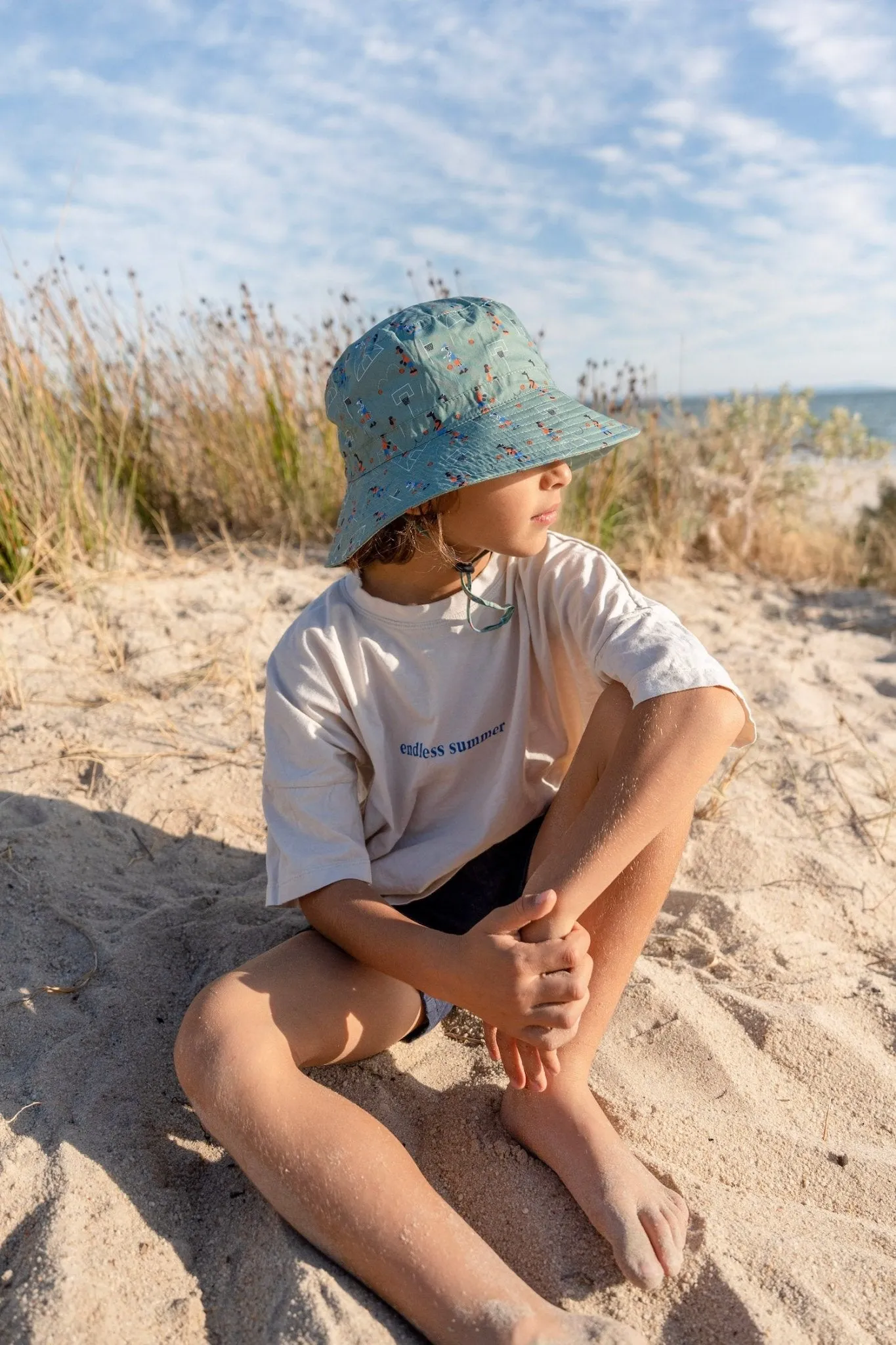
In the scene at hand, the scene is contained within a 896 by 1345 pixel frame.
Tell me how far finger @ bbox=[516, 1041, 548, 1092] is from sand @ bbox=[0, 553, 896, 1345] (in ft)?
0.49

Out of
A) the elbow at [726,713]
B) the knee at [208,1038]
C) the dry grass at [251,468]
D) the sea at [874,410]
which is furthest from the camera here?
the sea at [874,410]

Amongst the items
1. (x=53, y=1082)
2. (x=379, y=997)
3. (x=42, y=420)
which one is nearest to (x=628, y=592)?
(x=379, y=997)

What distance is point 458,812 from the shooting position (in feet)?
5.84

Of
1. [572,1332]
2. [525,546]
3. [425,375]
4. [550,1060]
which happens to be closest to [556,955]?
[550,1060]

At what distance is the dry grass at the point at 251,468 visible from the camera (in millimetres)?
3943

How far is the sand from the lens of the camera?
1.27m

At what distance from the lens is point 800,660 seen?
361 centimetres

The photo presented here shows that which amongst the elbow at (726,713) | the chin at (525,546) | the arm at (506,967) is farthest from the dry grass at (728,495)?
the arm at (506,967)

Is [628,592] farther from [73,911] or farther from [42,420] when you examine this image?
[42,420]

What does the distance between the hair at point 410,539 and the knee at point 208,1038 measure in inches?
28.0

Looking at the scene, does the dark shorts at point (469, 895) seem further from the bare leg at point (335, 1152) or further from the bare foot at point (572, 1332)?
the bare foot at point (572, 1332)

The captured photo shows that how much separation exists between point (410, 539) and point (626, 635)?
0.39 metres

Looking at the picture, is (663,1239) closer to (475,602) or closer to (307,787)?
(307,787)

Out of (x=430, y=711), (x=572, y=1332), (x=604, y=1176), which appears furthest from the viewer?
(x=430, y=711)
